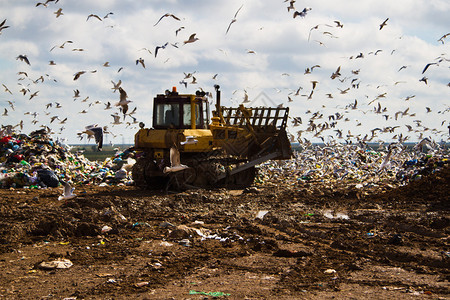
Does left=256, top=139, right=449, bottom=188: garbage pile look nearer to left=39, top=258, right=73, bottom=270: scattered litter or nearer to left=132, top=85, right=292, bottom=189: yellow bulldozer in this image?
left=132, top=85, right=292, bottom=189: yellow bulldozer

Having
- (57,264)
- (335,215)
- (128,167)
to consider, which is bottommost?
(335,215)

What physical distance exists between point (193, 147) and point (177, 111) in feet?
A: 2.93

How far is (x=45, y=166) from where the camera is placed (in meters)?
14.9

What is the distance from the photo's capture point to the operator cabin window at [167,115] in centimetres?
1227

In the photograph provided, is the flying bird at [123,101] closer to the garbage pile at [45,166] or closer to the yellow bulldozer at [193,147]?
the yellow bulldozer at [193,147]

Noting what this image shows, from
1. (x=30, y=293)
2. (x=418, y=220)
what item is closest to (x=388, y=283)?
(x=30, y=293)

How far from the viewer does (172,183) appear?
1235 centimetres

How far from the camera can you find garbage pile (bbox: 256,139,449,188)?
14.1 m

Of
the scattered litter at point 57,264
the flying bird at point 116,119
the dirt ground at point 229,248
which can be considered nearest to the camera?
the dirt ground at point 229,248

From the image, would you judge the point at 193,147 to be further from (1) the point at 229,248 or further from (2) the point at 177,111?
(1) the point at 229,248

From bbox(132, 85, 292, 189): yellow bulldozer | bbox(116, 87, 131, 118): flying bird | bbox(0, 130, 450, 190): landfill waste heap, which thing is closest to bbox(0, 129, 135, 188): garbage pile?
bbox(0, 130, 450, 190): landfill waste heap

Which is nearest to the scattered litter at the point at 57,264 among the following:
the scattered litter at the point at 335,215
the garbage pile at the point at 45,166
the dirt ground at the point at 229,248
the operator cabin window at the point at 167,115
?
the dirt ground at the point at 229,248

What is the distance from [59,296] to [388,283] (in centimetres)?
284

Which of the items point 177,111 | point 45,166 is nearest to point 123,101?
point 177,111
